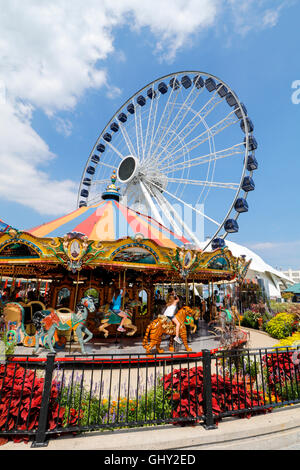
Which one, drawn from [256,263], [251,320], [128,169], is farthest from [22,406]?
[256,263]

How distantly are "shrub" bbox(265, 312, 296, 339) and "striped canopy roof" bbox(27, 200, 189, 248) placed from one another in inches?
267

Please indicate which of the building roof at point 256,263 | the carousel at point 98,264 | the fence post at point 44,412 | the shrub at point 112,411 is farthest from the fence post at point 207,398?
the building roof at point 256,263

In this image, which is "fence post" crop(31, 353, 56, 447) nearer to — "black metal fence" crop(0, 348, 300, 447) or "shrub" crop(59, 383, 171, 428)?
"black metal fence" crop(0, 348, 300, 447)

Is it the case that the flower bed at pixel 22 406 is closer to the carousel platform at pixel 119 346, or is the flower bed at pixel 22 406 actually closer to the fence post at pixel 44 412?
the fence post at pixel 44 412

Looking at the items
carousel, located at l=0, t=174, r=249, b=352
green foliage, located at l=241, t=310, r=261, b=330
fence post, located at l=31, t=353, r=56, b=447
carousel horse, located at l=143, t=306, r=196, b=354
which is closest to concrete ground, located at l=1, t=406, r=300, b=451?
fence post, located at l=31, t=353, r=56, b=447

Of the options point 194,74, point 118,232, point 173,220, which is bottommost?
point 118,232

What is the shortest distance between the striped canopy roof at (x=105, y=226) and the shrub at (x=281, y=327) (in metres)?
6.77

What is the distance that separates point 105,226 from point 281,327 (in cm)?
996

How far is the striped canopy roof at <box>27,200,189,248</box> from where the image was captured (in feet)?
33.0

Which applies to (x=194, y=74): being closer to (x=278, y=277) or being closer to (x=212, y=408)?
(x=212, y=408)

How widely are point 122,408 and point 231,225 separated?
37.6ft

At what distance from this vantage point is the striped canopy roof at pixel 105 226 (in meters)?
10.0
